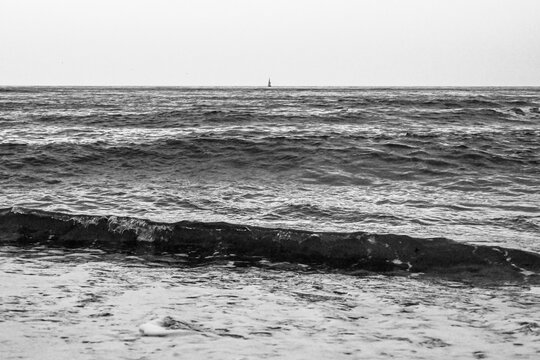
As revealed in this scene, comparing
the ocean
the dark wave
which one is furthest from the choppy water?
the dark wave

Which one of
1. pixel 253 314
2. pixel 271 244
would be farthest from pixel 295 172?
pixel 253 314

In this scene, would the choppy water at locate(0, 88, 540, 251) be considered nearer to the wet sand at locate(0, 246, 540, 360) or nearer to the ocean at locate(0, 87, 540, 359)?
the ocean at locate(0, 87, 540, 359)

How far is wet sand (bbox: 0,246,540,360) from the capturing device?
12.0 feet

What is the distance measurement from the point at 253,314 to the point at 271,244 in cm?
254

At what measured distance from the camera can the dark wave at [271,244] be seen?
6.14 meters

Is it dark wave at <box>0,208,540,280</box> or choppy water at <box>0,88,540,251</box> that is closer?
dark wave at <box>0,208,540,280</box>

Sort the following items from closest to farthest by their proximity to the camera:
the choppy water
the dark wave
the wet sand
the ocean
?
the wet sand
the ocean
the dark wave
the choppy water

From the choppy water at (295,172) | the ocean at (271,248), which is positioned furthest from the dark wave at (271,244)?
the choppy water at (295,172)

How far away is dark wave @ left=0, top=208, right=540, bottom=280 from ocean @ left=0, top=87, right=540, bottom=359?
0.03m

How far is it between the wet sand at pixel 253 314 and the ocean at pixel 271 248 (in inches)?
0.8

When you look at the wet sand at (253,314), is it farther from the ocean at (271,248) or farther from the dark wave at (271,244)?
the dark wave at (271,244)

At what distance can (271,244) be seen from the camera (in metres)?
6.98

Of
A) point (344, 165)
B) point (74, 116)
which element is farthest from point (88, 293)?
point (74, 116)

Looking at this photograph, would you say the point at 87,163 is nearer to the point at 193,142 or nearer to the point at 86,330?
the point at 193,142
